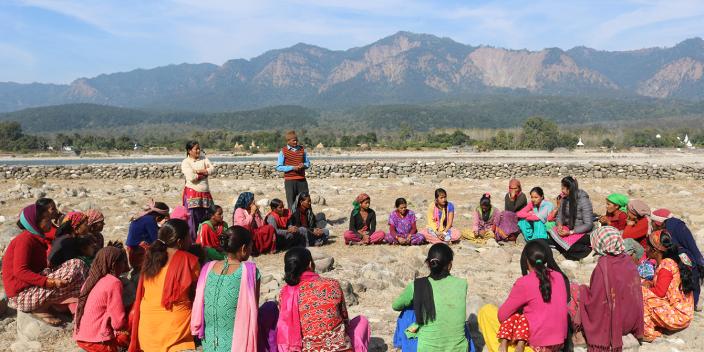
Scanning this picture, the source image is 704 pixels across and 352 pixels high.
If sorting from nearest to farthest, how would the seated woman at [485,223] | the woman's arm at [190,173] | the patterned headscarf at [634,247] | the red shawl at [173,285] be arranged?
the red shawl at [173,285], the patterned headscarf at [634,247], the woman's arm at [190,173], the seated woman at [485,223]

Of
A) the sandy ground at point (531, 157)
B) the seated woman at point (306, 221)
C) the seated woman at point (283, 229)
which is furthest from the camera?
the sandy ground at point (531, 157)

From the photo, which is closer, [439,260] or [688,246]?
[439,260]

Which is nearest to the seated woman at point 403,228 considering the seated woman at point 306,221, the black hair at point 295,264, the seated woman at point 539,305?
the seated woman at point 306,221

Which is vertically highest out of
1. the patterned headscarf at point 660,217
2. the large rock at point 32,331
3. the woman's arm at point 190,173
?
the woman's arm at point 190,173

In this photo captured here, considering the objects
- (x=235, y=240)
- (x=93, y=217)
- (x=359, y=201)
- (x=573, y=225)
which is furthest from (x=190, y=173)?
(x=573, y=225)

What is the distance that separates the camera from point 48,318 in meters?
4.73

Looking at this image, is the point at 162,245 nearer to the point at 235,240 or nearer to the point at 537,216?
the point at 235,240

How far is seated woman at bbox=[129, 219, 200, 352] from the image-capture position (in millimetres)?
3934

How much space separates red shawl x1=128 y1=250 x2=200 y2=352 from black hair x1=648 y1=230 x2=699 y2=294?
4.08m

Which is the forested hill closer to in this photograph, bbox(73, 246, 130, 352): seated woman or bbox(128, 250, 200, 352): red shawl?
bbox(73, 246, 130, 352): seated woman

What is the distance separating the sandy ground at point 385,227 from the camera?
518 cm

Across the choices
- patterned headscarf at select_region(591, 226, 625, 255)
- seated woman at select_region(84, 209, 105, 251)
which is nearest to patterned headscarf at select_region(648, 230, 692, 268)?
patterned headscarf at select_region(591, 226, 625, 255)

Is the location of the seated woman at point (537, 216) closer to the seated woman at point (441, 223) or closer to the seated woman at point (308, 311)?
the seated woman at point (441, 223)

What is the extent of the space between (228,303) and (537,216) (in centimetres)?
540
